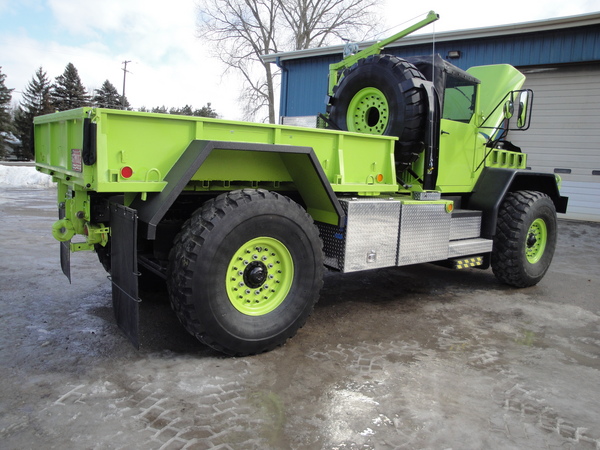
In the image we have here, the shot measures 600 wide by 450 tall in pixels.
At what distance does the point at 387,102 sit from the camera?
17.7 ft

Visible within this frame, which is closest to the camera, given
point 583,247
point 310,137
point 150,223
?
point 150,223

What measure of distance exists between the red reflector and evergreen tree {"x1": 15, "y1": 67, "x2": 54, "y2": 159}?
160 ft

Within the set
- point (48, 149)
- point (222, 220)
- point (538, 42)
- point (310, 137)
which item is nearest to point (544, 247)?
point (310, 137)

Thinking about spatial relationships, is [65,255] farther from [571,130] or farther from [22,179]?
[22,179]

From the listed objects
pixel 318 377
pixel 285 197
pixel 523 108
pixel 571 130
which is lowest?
pixel 318 377

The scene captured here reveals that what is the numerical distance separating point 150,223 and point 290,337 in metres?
1.53

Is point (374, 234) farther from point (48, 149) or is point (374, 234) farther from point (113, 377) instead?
point (48, 149)

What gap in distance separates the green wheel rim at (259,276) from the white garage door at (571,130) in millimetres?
11295

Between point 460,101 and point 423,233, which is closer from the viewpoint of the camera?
point 423,233

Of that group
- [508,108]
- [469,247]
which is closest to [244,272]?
[469,247]

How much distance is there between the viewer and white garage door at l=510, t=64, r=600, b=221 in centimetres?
1207

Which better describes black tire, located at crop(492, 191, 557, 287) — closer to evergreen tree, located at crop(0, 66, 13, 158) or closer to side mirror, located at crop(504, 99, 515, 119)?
side mirror, located at crop(504, 99, 515, 119)

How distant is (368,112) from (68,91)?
57067 millimetres

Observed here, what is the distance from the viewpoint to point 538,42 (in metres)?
12.2
